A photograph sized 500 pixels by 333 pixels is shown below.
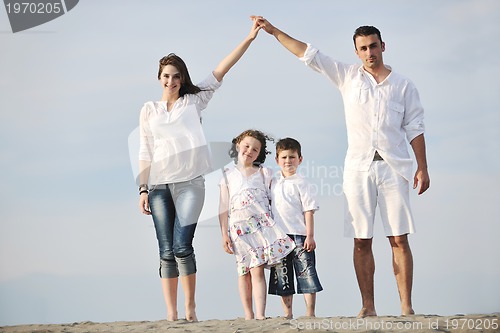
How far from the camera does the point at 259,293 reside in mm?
6129

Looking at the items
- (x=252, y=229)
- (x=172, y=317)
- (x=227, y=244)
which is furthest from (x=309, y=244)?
(x=172, y=317)

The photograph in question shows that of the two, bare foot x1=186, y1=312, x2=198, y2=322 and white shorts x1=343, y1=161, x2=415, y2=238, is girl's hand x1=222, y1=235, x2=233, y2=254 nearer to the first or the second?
bare foot x1=186, y1=312, x2=198, y2=322

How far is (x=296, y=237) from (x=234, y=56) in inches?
62.1

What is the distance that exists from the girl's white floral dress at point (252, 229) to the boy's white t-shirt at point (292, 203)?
0.08 meters

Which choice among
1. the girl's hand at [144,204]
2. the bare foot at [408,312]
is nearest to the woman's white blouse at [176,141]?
the girl's hand at [144,204]

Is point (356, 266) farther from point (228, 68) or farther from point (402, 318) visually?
point (228, 68)

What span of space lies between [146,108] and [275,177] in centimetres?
122

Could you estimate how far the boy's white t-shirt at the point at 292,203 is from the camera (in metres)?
6.33

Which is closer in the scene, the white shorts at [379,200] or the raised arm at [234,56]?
the white shorts at [379,200]

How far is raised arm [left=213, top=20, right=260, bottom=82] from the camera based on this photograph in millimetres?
6172

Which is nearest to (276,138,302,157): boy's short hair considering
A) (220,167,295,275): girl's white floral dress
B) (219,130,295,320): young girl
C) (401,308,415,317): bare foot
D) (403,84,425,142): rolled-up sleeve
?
(219,130,295,320): young girl

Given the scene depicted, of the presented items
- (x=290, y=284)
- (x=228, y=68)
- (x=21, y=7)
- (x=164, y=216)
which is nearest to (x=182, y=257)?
(x=164, y=216)

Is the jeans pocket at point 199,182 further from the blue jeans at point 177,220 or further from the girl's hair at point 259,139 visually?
the girl's hair at point 259,139

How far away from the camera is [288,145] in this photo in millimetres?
6449
